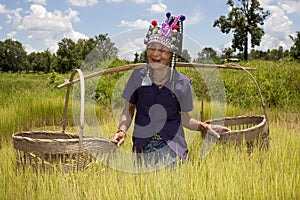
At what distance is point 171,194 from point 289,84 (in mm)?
4975

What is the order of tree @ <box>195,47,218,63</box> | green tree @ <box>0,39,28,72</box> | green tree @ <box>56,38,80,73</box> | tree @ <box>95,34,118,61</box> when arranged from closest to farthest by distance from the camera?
tree @ <box>95,34,118,61</box>, tree @ <box>195,47,218,63</box>, green tree @ <box>56,38,80,73</box>, green tree @ <box>0,39,28,72</box>

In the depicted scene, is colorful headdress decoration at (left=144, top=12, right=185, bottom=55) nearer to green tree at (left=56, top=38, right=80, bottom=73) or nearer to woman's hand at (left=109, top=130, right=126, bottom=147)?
woman's hand at (left=109, top=130, right=126, bottom=147)

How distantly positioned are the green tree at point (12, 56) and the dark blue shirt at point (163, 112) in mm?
41198

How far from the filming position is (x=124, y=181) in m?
1.45

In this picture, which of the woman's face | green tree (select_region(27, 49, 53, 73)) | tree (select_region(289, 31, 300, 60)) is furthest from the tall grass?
green tree (select_region(27, 49, 53, 73))

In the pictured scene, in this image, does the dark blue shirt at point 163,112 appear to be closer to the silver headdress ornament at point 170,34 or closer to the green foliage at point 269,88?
the silver headdress ornament at point 170,34

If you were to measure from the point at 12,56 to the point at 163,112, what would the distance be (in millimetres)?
44273

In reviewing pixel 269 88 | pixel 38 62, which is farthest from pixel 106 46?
pixel 38 62

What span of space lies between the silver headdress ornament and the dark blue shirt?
0.10 metres

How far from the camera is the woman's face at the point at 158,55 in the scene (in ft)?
6.53

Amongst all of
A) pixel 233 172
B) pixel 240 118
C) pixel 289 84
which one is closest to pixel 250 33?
pixel 289 84

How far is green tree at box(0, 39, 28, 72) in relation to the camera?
41.1 m

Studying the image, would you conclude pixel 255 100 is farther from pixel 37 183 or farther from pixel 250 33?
pixel 250 33

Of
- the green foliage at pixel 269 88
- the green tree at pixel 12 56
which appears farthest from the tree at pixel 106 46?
the green tree at pixel 12 56
